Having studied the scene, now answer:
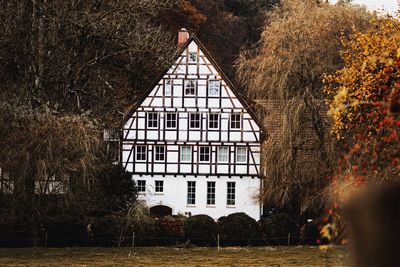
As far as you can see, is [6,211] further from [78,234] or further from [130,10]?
[130,10]

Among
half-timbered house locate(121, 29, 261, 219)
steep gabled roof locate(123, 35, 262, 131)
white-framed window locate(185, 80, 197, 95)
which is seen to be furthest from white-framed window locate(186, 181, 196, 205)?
white-framed window locate(185, 80, 197, 95)

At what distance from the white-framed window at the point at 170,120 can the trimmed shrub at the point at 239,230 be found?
9.55m

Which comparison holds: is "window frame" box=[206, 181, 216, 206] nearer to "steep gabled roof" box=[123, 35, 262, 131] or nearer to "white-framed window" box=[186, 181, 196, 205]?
"white-framed window" box=[186, 181, 196, 205]

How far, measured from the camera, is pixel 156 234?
35.2 metres

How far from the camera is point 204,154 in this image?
44625 millimetres

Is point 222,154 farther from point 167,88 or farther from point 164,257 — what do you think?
point 164,257

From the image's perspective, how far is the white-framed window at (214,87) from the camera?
43.4 meters

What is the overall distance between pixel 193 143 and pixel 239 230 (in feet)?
31.3

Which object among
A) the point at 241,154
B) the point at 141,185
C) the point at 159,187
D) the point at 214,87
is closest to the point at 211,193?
the point at 241,154

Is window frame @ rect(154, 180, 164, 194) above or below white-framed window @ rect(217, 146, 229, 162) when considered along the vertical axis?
below

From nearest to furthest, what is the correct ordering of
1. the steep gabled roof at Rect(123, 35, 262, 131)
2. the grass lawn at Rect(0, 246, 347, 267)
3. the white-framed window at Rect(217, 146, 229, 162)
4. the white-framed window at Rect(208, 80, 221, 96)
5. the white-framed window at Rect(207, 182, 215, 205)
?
the grass lawn at Rect(0, 246, 347, 267)
the steep gabled roof at Rect(123, 35, 262, 131)
the white-framed window at Rect(208, 80, 221, 96)
the white-framed window at Rect(207, 182, 215, 205)
the white-framed window at Rect(217, 146, 229, 162)

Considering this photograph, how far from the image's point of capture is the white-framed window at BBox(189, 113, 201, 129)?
44.0 meters

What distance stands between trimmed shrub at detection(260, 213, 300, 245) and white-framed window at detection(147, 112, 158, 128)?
10.6 metres

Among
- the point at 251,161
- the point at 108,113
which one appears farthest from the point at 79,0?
the point at 251,161
